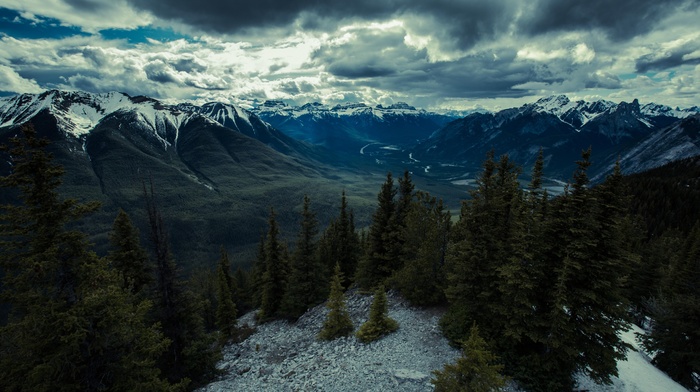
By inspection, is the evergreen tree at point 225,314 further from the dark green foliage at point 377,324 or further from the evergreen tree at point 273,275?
the dark green foliage at point 377,324

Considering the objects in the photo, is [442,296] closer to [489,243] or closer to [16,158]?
[489,243]

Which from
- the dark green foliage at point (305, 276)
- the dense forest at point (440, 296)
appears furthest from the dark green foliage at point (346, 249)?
the dense forest at point (440, 296)

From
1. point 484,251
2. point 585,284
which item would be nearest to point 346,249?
point 484,251

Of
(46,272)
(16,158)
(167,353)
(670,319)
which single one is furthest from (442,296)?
(16,158)

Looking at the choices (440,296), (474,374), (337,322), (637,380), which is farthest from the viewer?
(440,296)

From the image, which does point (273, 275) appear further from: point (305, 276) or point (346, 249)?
point (346, 249)

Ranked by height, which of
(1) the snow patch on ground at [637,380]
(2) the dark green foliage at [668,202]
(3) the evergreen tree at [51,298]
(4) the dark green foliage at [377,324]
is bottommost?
(2) the dark green foliage at [668,202]
